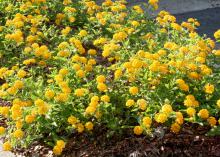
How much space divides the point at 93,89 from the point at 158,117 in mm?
806

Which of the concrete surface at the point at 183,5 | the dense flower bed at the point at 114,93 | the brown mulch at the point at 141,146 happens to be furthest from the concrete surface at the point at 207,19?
the brown mulch at the point at 141,146

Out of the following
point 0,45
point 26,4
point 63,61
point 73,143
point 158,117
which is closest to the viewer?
point 158,117

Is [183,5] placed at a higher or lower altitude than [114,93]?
lower

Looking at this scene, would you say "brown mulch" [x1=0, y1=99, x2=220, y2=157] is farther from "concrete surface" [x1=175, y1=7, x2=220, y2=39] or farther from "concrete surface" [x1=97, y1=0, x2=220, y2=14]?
"concrete surface" [x1=97, y1=0, x2=220, y2=14]

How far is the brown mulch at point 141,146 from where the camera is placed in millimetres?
4218

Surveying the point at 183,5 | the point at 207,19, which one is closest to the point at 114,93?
the point at 207,19

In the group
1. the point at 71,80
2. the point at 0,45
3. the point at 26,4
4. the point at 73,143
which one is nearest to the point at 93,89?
the point at 71,80

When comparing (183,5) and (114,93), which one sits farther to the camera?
(183,5)

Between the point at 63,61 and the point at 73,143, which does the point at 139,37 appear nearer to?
the point at 63,61

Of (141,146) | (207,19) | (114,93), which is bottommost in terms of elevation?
(207,19)

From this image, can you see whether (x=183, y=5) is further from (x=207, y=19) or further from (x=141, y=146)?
(x=141, y=146)

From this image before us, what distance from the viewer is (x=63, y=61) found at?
507 cm

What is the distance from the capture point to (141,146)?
4.21 metres

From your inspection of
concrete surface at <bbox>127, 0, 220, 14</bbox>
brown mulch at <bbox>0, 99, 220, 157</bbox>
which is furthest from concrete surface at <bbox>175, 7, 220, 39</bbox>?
brown mulch at <bbox>0, 99, 220, 157</bbox>
